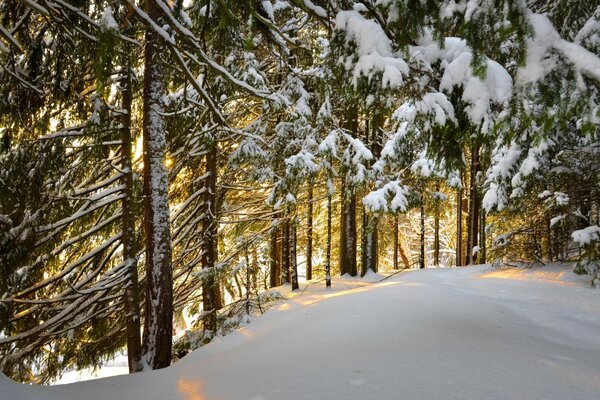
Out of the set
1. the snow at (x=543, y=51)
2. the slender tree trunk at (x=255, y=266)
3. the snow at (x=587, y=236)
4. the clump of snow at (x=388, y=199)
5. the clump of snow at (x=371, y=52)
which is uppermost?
the clump of snow at (x=371, y=52)

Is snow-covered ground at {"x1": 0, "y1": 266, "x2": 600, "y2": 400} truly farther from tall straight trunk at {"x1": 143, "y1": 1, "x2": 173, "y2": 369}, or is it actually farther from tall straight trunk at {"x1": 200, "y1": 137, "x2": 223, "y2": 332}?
tall straight trunk at {"x1": 200, "y1": 137, "x2": 223, "y2": 332}

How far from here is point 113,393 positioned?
11.2 ft

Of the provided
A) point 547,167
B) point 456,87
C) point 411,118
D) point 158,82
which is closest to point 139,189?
point 158,82

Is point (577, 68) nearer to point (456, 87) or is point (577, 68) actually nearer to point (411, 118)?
point (456, 87)

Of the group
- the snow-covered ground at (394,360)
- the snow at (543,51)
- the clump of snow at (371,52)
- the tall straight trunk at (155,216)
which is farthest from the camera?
the tall straight trunk at (155,216)

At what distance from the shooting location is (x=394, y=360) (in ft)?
11.4

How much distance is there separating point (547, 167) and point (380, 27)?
25.2 ft

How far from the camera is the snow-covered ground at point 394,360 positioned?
2904 mm

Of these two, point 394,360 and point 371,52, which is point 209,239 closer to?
point 394,360

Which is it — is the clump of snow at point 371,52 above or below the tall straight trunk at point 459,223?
above

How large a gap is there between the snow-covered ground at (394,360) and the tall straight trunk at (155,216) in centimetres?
71

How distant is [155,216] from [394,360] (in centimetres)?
392

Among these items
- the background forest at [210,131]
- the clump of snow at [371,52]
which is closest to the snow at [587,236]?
the background forest at [210,131]

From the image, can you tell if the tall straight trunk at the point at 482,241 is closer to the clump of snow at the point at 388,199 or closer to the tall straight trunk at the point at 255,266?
the clump of snow at the point at 388,199
